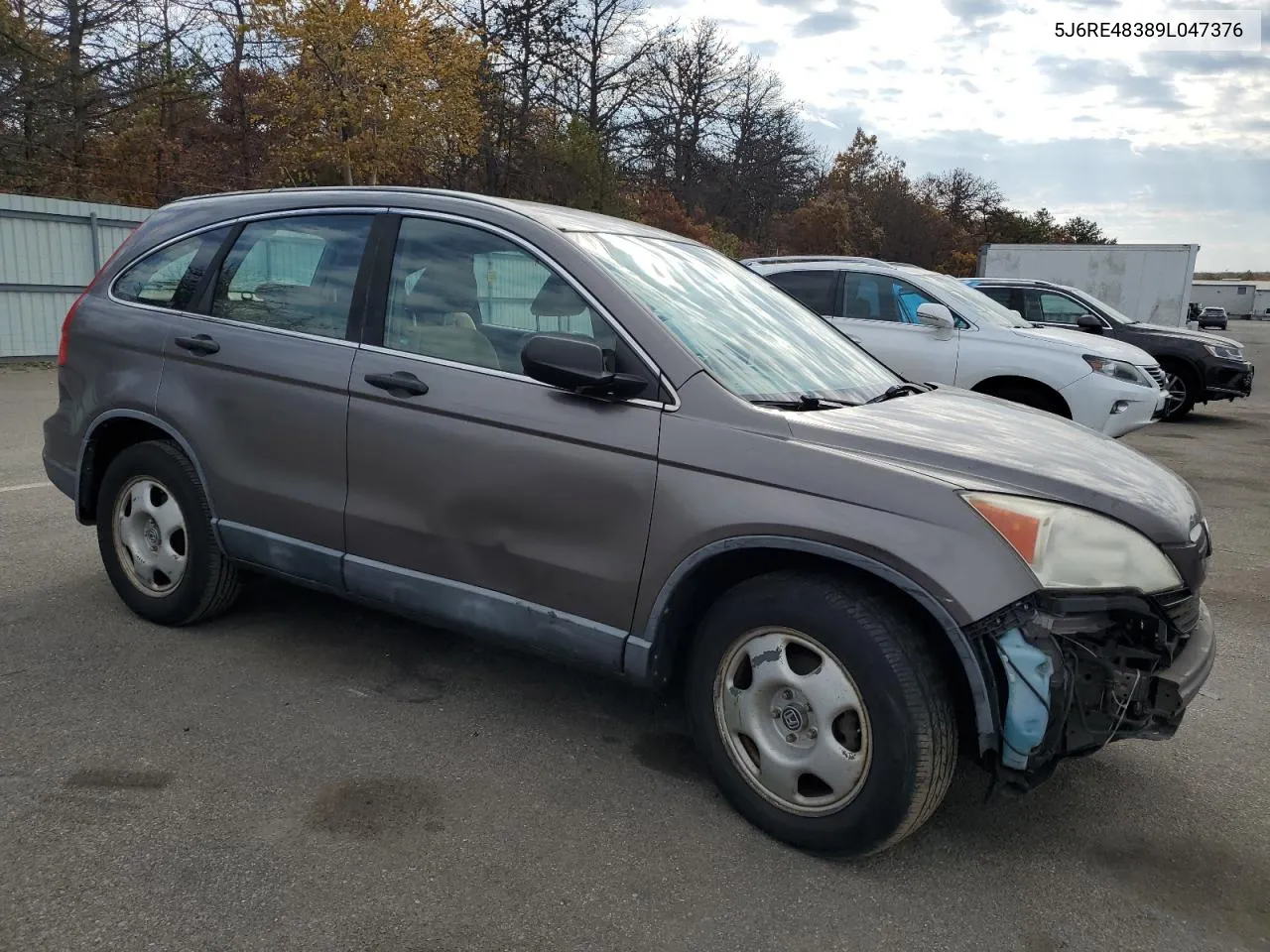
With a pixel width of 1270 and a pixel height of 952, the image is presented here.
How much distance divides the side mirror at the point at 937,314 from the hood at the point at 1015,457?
533cm

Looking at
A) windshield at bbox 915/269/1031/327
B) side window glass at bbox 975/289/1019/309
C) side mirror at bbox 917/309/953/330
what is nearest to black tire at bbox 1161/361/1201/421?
side window glass at bbox 975/289/1019/309

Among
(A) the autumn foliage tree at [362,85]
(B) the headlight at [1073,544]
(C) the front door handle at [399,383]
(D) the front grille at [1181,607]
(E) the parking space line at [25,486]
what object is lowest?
(E) the parking space line at [25,486]

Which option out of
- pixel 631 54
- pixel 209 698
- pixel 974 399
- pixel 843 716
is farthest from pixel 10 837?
pixel 631 54

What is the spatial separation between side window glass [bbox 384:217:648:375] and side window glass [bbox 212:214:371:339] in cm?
24

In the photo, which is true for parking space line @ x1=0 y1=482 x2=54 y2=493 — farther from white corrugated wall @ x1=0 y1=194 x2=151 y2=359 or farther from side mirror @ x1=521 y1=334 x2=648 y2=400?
white corrugated wall @ x1=0 y1=194 x2=151 y2=359

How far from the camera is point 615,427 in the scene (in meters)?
2.96

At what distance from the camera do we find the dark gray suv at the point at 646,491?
253cm

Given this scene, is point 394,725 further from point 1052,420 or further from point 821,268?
point 821,268

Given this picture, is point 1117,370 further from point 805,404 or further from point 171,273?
point 171,273

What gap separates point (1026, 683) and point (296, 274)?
298 cm

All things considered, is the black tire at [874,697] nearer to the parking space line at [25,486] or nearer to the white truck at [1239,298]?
the parking space line at [25,486]

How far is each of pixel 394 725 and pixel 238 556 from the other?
3.44 ft

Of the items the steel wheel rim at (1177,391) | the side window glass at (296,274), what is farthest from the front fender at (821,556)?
the steel wheel rim at (1177,391)

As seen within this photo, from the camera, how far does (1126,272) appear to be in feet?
64.0
